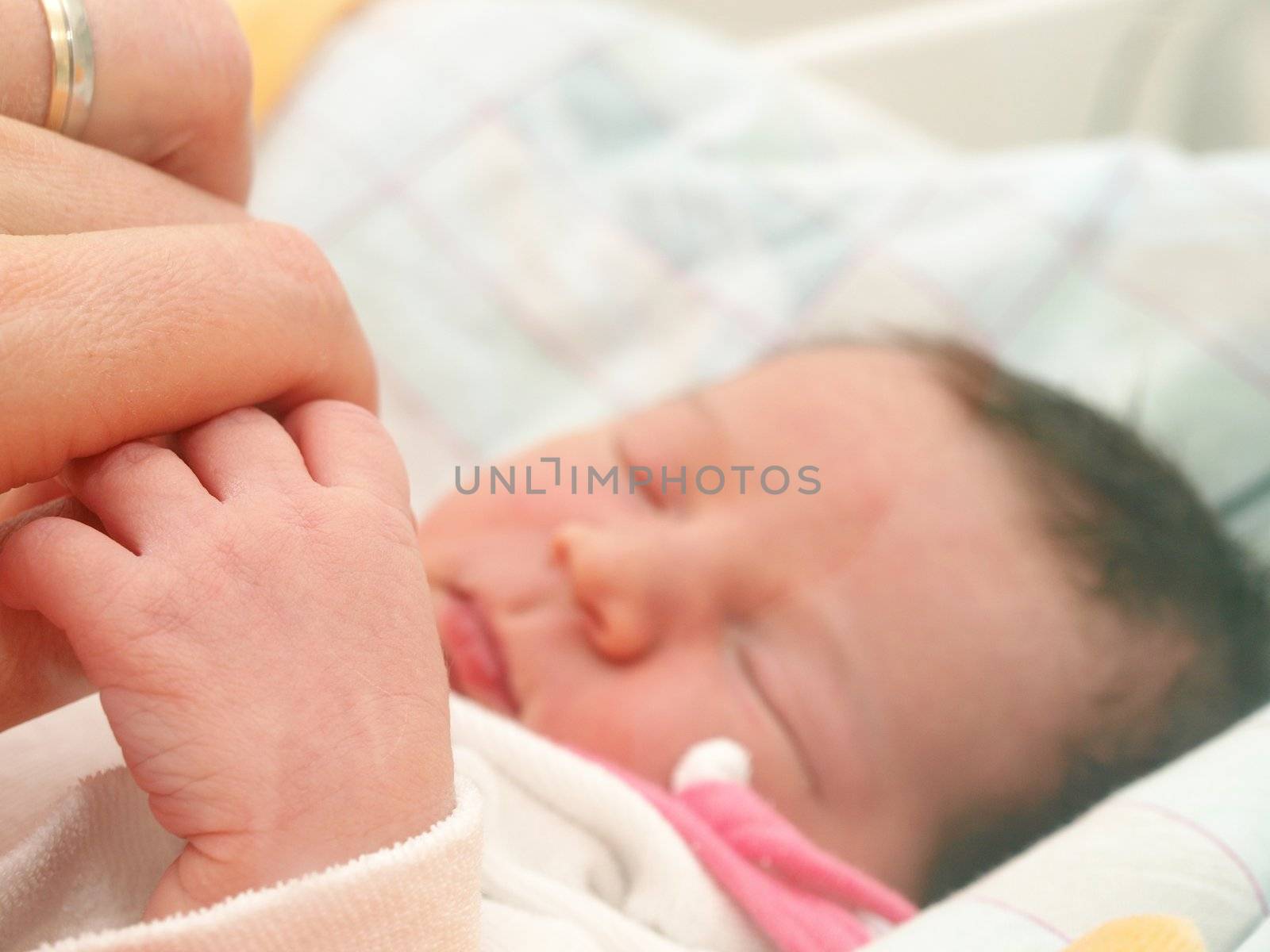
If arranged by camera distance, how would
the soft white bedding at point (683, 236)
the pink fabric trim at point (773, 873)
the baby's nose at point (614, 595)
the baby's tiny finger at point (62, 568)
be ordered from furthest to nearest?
1. the soft white bedding at point (683, 236)
2. the baby's nose at point (614, 595)
3. the pink fabric trim at point (773, 873)
4. the baby's tiny finger at point (62, 568)

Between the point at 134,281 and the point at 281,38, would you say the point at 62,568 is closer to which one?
the point at 134,281

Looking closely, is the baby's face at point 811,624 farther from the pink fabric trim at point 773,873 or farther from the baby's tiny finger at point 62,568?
the baby's tiny finger at point 62,568

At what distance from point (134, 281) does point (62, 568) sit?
0.35 ft

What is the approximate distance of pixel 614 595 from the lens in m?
0.73

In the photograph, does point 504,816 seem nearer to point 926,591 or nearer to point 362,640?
point 362,640

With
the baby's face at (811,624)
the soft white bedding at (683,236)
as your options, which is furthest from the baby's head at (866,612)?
the soft white bedding at (683,236)

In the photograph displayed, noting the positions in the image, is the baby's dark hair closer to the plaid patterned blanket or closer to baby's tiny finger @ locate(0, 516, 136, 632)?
the plaid patterned blanket

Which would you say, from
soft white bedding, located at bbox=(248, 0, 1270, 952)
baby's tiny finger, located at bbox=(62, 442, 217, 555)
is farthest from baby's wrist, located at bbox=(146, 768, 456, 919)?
soft white bedding, located at bbox=(248, 0, 1270, 952)

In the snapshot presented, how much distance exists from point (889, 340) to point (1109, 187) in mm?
329

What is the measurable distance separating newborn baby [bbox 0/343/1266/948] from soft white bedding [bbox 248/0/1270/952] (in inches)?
7.2

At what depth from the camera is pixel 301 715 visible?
39cm

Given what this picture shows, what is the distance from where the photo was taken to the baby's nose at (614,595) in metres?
0.72

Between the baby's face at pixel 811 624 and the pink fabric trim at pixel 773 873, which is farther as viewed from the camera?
the baby's face at pixel 811 624

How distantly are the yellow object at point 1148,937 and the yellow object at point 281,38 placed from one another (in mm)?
1038
